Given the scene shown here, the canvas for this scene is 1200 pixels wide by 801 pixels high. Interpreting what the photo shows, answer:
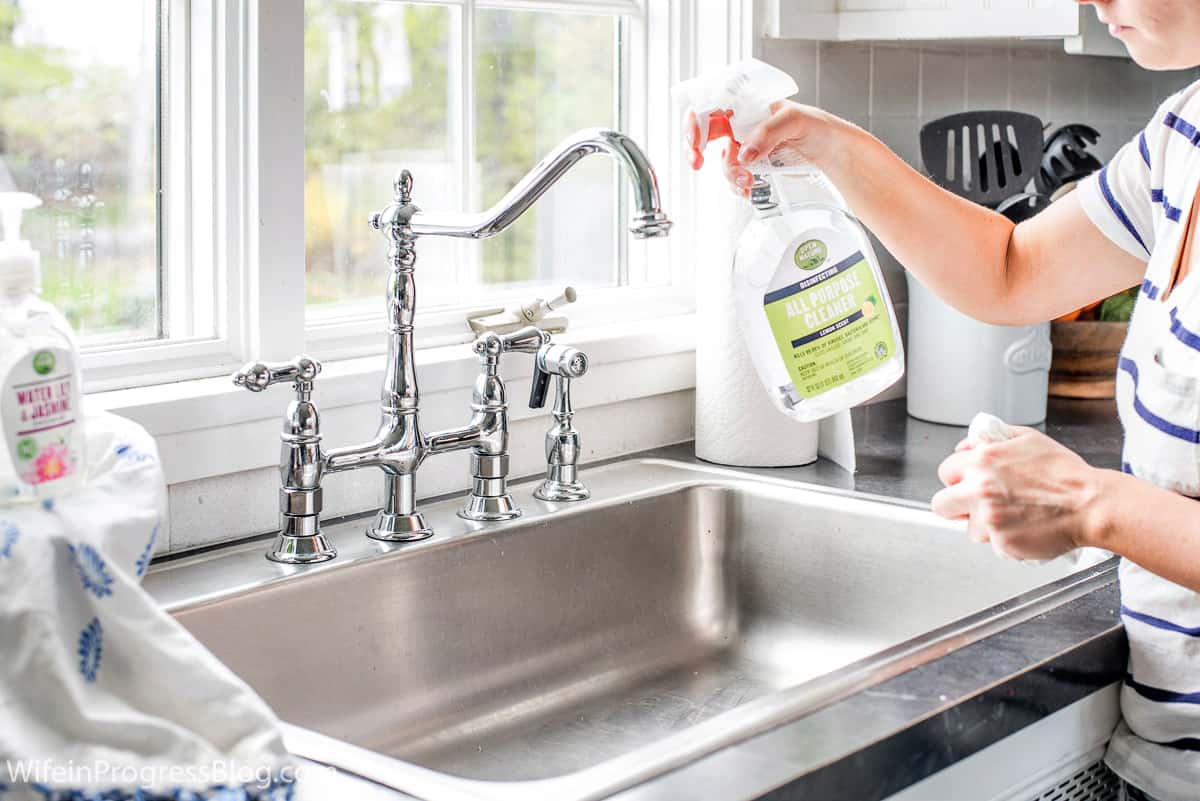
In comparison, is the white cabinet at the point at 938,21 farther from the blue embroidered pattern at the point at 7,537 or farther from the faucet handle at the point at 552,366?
the blue embroidered pattern at the point at 7,537

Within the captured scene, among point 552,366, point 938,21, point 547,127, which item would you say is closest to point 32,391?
point 552,366

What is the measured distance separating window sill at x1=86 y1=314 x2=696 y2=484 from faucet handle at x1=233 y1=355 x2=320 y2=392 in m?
0.06

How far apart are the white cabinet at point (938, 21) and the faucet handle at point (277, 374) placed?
0.87 meters

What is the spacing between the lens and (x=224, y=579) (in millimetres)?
1342

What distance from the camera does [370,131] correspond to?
1.71 meters

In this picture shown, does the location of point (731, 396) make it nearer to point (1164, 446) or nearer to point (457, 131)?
point (457, 131)

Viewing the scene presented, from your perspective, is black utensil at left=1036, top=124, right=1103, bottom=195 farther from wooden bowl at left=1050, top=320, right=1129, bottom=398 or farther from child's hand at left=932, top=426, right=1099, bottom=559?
child's hand at left=932, top=426, right=1099, bottom=559

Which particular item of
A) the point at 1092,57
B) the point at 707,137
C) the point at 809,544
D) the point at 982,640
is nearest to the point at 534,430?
the point at 809,544

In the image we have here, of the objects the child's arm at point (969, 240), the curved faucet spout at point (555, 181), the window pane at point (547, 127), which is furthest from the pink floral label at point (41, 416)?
the window pane at point (547, 127)

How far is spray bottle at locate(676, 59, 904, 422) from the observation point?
1.29 metres

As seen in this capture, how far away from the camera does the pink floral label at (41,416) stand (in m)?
0.82

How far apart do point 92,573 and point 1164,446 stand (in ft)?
2.62

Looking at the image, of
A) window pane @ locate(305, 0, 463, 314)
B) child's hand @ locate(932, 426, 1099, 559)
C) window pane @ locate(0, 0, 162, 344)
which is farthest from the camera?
window pane @ locate(305, 0, 463, 314)

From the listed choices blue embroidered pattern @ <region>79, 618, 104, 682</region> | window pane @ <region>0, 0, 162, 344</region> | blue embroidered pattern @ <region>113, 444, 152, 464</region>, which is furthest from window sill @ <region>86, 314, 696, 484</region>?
blue embroidered pattern @ <region>79, 618, 104, 682</region>
